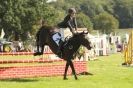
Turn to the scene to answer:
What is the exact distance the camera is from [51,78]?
670 inches

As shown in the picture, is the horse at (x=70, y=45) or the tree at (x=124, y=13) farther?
the tree at (x=124, y=13)

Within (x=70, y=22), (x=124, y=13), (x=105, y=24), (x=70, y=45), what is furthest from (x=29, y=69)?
(x=124, y=13)

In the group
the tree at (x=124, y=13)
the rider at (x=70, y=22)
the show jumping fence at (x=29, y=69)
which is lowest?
the show jumping fence at (x=29, y=69)

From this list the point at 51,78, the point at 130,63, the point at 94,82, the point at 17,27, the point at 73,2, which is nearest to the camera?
the point at 94,82

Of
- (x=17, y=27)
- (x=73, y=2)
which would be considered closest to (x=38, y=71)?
(x=17, y=27)

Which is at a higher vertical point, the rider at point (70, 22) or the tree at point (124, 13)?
the tree at point (124, 13)

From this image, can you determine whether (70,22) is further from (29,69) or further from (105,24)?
(105,24)

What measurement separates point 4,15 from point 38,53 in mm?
56728

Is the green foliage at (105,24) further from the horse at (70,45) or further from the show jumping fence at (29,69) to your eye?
the horse at (70,45)

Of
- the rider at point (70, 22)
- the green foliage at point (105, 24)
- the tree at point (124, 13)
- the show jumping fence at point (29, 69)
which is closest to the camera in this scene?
the rider at point (70, 22)

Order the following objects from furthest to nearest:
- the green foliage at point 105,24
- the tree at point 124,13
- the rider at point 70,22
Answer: the tree at point 124,13 < the green foliage at point 105,24 < the rider at point 70,22

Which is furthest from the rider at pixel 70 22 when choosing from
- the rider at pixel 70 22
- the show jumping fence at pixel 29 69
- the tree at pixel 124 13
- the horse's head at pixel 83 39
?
the tree at pixel 124 13

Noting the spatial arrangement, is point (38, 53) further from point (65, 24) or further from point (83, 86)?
point (83, 86)

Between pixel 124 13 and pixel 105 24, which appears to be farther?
pixel 124 13
